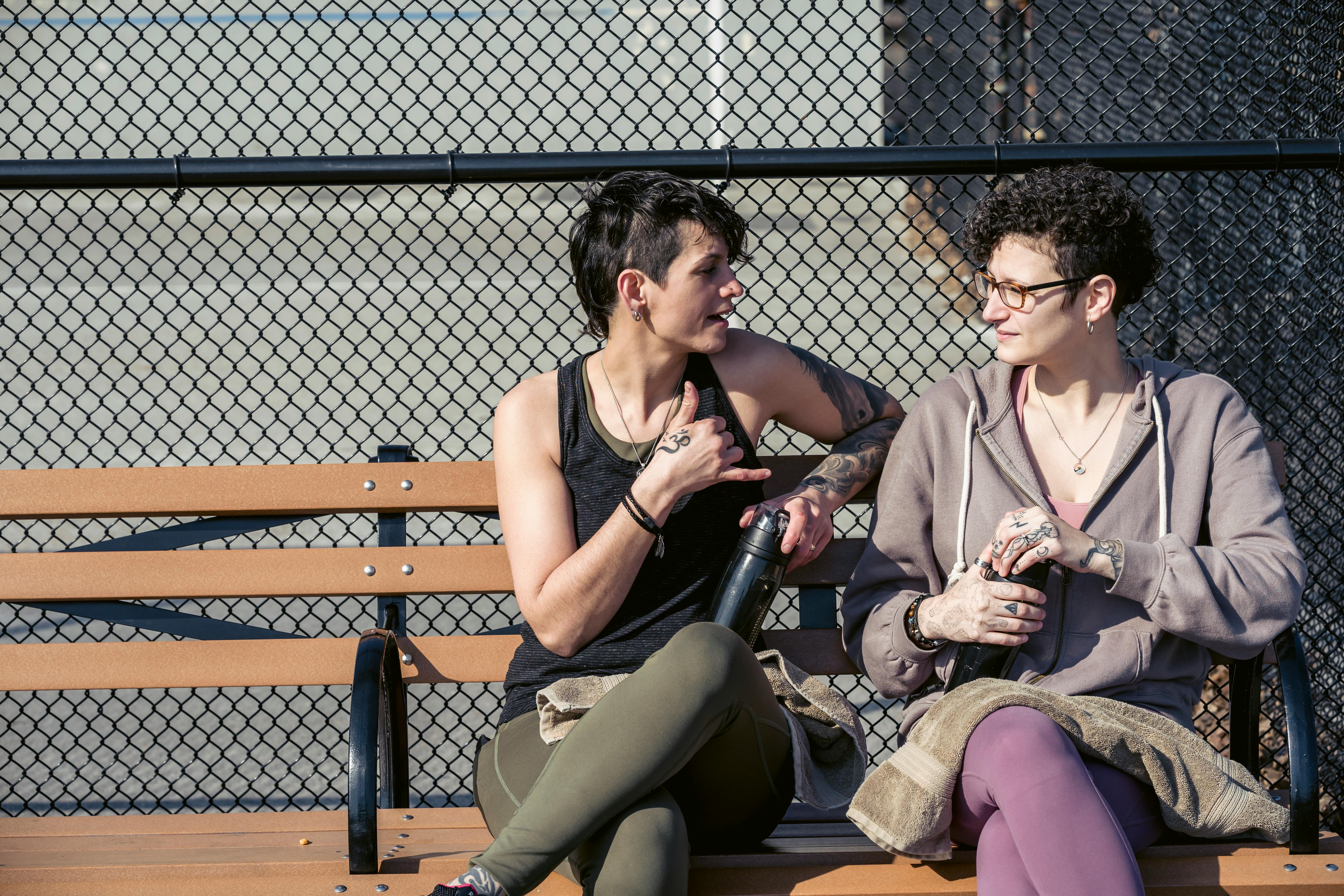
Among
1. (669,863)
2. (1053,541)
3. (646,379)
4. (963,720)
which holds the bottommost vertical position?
(669,863)

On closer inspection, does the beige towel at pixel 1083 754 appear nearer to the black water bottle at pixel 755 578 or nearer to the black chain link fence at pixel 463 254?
the black water bottle at pixel 755 578

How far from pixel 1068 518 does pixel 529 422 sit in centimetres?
109

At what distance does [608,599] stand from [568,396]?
1.49 ft

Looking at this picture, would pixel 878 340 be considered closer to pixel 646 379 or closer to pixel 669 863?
pixel 646 379

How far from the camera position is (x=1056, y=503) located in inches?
83.2

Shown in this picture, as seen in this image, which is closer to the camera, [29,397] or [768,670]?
[768,670]

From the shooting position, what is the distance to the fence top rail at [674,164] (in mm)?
2455

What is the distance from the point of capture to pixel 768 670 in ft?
6.92

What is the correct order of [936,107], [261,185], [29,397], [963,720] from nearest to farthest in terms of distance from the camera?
[963,720] → [261,185] → [29,397] → [936,107]

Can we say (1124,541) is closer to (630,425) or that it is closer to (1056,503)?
(1056,503)

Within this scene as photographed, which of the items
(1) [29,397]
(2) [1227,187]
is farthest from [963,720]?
(1) [29,397]

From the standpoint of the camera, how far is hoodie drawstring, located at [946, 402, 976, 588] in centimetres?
209

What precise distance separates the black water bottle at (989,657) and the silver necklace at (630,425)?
52cm

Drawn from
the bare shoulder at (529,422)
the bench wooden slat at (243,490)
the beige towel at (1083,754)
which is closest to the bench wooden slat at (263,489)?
the bench wooden slat at (243,490)
